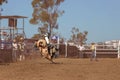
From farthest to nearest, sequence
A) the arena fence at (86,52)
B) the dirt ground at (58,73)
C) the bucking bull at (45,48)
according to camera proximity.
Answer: the arena fence at (86,52) < the bucking bull at (45,48) < the dirt ground at (58,73)

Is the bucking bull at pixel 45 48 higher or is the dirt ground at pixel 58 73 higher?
the bucking bull at pixel 45 48

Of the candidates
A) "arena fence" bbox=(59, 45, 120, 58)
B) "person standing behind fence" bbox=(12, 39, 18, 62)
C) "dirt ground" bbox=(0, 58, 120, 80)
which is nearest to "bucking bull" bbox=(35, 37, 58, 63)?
"dirt ground" bbox=(0, 58, 120, 80)

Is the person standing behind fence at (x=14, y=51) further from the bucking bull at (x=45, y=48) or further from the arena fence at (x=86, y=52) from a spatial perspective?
the arena fence at (x=86, y=52)

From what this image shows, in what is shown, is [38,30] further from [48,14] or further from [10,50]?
[10,50]

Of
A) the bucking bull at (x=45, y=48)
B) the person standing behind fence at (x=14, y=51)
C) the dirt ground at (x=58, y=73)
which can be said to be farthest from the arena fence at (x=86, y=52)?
the dirt ground at (x=58, y=73)

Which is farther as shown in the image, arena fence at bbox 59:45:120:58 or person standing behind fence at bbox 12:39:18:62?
arena fence at bbox 59:45:120:58

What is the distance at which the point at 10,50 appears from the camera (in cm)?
3127

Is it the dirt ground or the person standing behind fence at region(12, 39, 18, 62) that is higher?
the person standing behind fence at region(12, 39, 18, 62)

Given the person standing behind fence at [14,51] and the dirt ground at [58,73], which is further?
the person standing behind fence at [14,51]

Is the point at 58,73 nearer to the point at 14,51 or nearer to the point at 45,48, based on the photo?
the point at 45,48

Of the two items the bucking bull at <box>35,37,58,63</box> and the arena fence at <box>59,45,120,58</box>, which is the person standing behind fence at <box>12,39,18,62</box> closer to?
the bucking bull at <box>35,37,58,63</box>

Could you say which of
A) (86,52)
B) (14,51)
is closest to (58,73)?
(14,51)

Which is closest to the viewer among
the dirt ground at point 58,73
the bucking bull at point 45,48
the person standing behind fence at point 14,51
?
the dirt ground at point 58,73

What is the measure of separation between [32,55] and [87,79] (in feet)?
80.5
